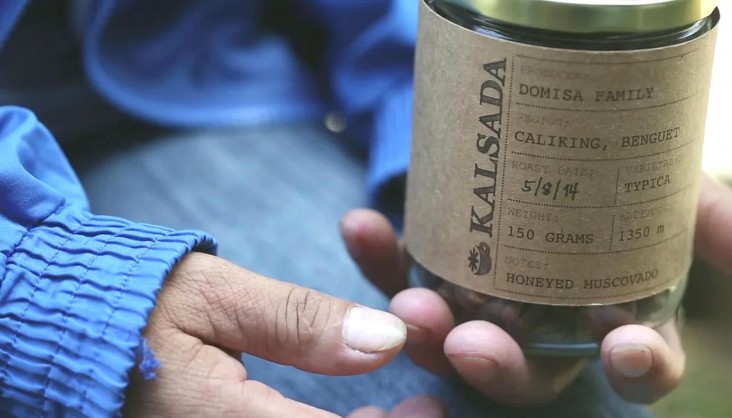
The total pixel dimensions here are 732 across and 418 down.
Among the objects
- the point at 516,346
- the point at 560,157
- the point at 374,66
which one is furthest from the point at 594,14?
the point at 374,66

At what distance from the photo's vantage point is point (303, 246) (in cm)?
64

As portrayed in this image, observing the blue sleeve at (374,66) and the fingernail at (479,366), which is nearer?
the fingernail at (479,366)

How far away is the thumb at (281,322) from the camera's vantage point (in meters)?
0.44

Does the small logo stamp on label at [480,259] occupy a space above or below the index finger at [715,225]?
above

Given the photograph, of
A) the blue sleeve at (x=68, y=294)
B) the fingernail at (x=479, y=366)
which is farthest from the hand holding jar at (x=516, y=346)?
the blue sleeve at (x=68, y=294)

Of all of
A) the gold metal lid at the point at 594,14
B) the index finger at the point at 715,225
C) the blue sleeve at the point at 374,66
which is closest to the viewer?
the gold metal lid at the point at 594,14

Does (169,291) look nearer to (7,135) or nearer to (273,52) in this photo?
(7,135)

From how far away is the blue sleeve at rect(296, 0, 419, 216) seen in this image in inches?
26.6

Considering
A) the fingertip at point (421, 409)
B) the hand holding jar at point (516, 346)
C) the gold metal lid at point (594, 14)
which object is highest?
the gold metal lid at point (594, 14)

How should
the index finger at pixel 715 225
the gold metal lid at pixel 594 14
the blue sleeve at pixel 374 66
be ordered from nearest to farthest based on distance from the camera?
the gold metal lid at pixel 594 14 → the index finger at pixel 715 225 → the blue sleeve at pixel 374 66

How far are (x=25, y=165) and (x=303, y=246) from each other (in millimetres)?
206

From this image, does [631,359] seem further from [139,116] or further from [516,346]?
[139,116]

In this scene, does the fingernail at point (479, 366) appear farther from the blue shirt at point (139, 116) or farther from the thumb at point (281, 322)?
the blue shirt at point (139, 116)

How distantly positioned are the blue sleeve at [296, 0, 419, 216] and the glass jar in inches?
7.0
